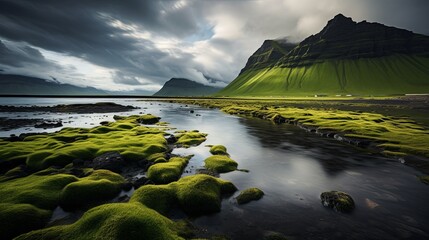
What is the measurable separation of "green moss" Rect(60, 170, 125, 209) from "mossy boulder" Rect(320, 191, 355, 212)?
17037 mm

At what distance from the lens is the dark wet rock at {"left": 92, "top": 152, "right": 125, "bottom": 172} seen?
81.7 feet

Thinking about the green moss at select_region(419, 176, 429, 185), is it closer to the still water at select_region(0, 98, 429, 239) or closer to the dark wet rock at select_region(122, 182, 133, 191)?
the still water at select_region(0, 98, 429, 239)

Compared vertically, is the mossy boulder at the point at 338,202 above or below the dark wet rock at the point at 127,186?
above

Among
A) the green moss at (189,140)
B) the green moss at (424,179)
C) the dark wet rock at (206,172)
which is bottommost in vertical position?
the green moss at (189,140)

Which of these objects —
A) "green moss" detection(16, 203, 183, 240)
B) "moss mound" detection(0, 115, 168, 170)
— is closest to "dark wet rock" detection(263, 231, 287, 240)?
"green moss" detection(16, 203, 183, 240)

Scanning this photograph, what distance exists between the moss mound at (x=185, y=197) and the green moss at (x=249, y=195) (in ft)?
5.83

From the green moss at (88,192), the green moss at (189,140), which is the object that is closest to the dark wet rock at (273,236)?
the green moss at (88,192)

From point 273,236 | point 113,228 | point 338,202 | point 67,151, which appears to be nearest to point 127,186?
point 113,228

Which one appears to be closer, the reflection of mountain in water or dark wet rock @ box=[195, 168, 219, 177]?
dark wet rock @ box=[195, 168, 219, 177]

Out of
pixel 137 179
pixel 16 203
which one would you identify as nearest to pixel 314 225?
pixel 137 179

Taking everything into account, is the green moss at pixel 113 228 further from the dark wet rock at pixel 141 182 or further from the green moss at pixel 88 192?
the dark wet rock at pixel 141 182

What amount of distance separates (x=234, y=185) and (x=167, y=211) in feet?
23.6

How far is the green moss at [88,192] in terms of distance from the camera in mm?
17250

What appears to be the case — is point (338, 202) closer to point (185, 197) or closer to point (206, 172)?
point (185, 197)
